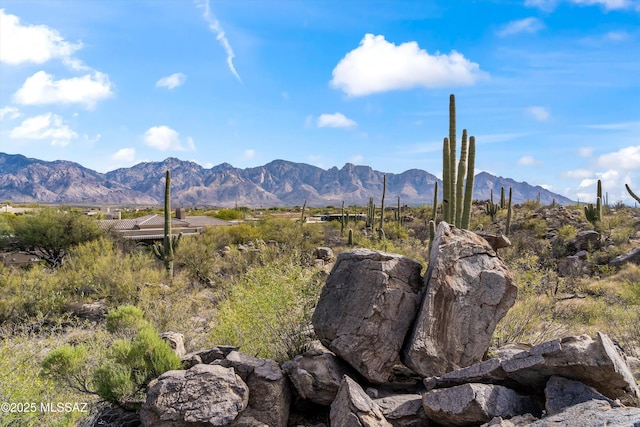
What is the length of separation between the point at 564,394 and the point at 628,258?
18837mm

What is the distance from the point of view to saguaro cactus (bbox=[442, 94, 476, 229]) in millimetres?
13531

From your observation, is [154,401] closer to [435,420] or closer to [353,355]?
[353,355]

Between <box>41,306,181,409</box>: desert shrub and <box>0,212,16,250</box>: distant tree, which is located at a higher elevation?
<box>0,212,16,250</box>: distant tree

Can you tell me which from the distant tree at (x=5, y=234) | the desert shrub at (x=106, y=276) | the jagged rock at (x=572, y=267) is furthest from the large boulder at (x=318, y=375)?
the distant tree at (x=5, y=234)

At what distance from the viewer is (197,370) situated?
19.9 ft

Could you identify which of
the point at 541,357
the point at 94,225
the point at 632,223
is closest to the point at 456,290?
the point at 541,357

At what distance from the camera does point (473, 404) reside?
5242 millimetres

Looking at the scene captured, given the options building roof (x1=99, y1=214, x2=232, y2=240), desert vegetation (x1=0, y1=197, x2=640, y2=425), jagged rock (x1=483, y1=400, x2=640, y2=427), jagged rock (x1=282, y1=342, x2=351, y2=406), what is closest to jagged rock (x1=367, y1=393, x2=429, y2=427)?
jagged rock (x1=282, y1=342, x2=351, y2=406)

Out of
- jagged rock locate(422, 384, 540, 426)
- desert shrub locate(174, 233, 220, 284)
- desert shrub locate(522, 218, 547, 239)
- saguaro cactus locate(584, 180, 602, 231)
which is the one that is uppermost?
saguaro cactus locate(584, 180, 602, 231)

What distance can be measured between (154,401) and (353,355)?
2.76 metres

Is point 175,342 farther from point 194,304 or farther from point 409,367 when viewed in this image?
point 194,304

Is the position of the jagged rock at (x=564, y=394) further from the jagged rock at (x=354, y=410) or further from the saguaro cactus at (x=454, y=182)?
the saguaro cactus at (x=454, y=182)

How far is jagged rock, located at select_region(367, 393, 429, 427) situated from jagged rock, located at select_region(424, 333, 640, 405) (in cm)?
82

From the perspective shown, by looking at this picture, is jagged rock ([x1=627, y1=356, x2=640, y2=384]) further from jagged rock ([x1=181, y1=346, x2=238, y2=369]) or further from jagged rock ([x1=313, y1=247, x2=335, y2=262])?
jagged rock ([x1=313, y1=247, x2=335, y2=262])
